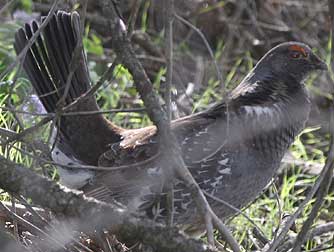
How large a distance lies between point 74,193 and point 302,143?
3.70m

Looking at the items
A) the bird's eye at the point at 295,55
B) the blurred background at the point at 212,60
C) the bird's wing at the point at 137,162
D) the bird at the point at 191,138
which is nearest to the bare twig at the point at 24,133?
the bird at the point at 191,138

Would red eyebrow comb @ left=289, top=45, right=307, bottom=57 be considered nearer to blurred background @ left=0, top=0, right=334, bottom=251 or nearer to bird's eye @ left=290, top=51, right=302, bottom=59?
bird's eye @ left=290, top=51, right=302, bottom=59

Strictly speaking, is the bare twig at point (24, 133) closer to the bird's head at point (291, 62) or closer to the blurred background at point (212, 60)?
the blurred background at point (212, 60)

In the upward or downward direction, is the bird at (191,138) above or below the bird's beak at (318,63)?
below

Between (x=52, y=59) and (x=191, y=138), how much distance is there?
1.07m

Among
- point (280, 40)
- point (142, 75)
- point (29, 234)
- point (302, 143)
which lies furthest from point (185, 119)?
point (280, 40)

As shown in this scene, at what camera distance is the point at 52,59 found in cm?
462

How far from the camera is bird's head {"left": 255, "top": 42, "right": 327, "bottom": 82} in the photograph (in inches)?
178

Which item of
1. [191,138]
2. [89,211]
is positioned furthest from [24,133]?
[191,138]

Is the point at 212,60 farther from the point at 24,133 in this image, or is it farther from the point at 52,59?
the point at 24,133

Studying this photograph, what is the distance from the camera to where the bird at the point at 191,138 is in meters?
3.99

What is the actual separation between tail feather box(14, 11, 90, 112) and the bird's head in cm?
109

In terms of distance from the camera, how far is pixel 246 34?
7652 millimetres

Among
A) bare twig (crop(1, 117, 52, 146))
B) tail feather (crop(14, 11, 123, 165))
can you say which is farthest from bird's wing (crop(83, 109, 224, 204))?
bare twig (crop(1, 117, 52, 146))
